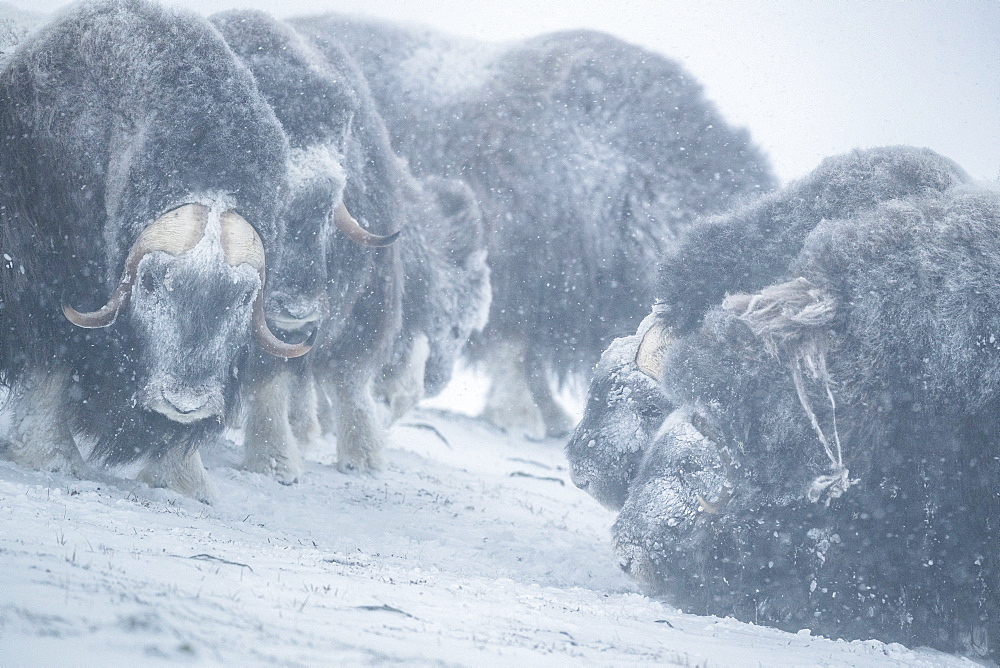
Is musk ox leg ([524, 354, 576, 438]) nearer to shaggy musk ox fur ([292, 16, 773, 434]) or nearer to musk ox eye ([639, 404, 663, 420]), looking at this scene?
shaggy musk ox fur ([292, 16, 773, 434])

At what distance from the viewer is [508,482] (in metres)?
5.77

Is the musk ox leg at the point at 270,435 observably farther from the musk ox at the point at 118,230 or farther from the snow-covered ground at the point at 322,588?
the musk ox at the point at 118,230

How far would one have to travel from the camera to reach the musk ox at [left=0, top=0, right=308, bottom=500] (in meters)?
3.33

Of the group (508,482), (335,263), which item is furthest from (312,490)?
(508,482)

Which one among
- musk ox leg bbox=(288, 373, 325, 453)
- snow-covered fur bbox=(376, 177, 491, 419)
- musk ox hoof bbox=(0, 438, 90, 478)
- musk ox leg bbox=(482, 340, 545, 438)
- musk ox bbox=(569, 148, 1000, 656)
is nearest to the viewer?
musk ox bbox=(569, 148, 1000, 656)

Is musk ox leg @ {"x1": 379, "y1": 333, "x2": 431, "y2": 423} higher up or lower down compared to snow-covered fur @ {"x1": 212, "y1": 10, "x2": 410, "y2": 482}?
lower down

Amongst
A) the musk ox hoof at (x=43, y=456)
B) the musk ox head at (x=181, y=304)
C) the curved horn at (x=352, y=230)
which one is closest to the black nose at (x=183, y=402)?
the musk ox head at (x=181, y=304)

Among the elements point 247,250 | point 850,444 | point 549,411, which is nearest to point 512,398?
point 549,411

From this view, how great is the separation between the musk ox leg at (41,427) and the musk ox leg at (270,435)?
3.32 feet

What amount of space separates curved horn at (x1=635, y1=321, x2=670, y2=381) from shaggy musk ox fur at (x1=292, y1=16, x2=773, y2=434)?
2.85 metres

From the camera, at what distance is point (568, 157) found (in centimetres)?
671

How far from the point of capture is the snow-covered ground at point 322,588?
1.73m

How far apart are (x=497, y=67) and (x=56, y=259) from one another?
4.18 meters

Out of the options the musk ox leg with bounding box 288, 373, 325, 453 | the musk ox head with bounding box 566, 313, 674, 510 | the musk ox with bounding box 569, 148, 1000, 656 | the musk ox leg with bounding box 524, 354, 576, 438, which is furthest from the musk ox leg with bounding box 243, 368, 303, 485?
the musk ox leg with bounding box 524, 354, 576, 438
